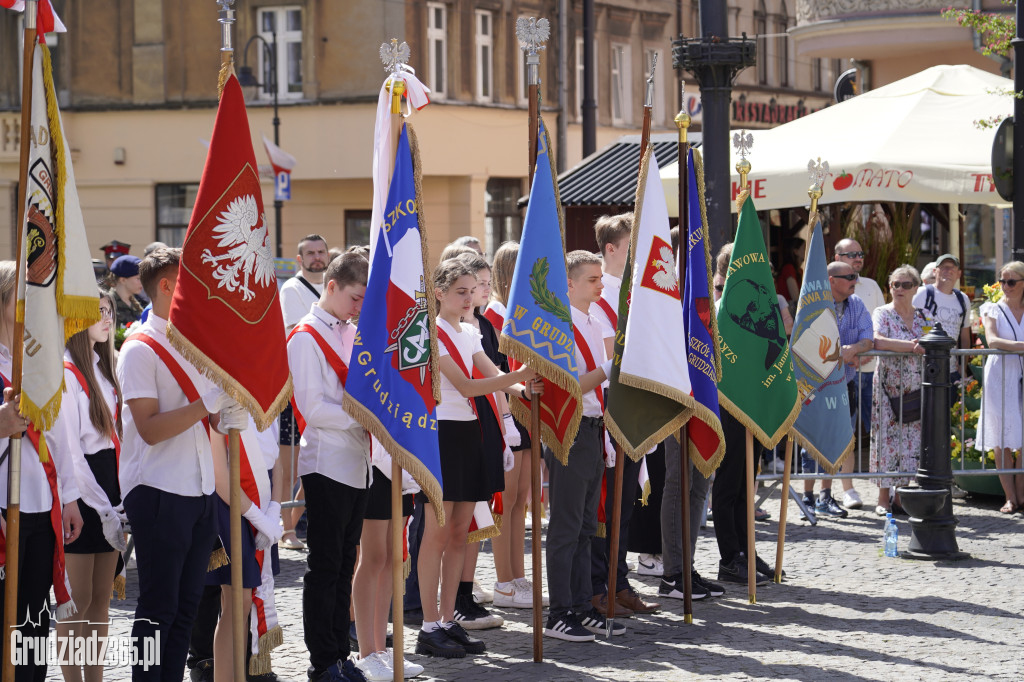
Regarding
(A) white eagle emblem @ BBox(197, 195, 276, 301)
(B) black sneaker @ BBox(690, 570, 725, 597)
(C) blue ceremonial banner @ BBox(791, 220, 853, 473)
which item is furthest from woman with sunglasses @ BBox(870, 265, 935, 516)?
(A) white eagle emblem @ BBox(197, 195, 276, 301)

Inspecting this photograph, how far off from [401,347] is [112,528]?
141cm

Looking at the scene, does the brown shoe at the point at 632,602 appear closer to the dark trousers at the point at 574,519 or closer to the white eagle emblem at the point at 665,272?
the dark trousers at the point at 574,519

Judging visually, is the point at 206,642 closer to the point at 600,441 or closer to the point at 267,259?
the point at 267,259

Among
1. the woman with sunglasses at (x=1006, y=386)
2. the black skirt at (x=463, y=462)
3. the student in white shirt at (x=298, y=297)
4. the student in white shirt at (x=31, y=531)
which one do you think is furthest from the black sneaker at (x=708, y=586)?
the student in white shirt at (x=31, y=531)

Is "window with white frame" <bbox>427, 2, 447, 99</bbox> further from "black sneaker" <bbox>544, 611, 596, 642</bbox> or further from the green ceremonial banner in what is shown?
"black sneaker" <bbox>544, 611, 596, 642</bbox>

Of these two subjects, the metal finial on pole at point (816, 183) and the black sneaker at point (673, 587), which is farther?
the metal finial on pole at point (816, 183)

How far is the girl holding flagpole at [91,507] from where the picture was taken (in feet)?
18.6

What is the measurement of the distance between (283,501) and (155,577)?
174 inches

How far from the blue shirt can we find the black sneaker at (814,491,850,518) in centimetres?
93

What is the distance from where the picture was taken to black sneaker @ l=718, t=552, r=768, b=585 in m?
8.53

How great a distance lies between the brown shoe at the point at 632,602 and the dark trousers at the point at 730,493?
92 centimetres

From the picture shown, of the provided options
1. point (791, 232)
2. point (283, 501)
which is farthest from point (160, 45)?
point (283, 501)

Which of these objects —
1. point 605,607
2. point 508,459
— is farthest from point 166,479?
point 605,607

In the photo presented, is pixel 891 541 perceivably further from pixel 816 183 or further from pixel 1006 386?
pixel 816 183
